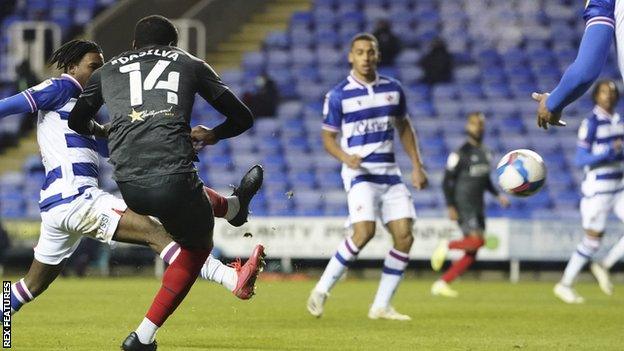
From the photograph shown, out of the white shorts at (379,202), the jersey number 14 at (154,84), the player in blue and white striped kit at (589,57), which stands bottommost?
the white shorts at (379,202)

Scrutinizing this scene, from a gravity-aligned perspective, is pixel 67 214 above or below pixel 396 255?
above

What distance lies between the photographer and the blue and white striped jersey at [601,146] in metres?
14.2

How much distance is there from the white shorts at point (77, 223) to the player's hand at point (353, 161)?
302 centimetres

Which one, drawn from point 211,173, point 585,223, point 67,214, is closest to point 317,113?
point 211,173

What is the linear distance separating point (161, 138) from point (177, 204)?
1.20ft

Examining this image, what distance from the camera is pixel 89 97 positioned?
7.22 m

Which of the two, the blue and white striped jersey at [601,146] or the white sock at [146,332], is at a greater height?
the white sock at [146,332]

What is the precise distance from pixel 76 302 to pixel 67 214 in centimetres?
506

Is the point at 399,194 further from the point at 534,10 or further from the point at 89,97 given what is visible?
the point at 534,10

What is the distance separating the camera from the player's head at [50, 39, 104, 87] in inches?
326

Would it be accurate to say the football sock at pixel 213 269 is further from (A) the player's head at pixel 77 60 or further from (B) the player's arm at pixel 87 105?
(A) the player's head at pixel 77 60

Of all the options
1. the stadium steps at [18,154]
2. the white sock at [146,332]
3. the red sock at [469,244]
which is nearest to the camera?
the white sock at [146,332]

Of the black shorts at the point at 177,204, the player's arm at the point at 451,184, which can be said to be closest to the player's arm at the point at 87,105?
the black shorts at the point at 177,204

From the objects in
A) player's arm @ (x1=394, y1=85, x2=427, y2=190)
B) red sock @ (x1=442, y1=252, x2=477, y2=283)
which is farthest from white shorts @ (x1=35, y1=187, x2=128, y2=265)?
red sock @ (x1=442, y1=252, x2=477, y2=283)
